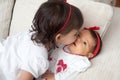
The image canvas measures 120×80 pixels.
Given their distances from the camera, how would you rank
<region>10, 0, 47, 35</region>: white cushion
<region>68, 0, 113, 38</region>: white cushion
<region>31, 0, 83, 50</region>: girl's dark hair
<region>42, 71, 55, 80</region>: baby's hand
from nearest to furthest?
<region>31, 0, 83, 50</region>: girl's dark hair → <region>42, 71, 55, 80</region>: baby's hand → <region>68, 0, 113, 38</region>: white cushion → <region>10, 0, 47, 35</region>: white cushion

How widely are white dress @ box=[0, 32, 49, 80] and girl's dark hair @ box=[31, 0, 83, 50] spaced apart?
5cm

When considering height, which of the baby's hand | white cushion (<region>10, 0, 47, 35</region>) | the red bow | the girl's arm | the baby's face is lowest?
the baby's hand

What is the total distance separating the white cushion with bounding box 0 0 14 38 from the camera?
1.64m

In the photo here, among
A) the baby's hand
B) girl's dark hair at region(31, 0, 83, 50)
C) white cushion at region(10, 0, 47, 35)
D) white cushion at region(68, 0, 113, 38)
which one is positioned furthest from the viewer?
white cushion at region(10, 0, 47, 35)

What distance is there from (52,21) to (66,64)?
27cm

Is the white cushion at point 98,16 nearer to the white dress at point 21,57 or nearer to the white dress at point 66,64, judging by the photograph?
the white dress at point 66,64

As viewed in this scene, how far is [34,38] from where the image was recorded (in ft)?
4.21

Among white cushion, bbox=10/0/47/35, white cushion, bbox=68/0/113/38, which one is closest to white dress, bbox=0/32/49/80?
white cushion, bbox=10/0/47/35

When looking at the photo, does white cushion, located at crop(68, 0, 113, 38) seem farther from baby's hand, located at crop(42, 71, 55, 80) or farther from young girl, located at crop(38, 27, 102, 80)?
baby's hand, located at crop(42, 71, 55, 80)

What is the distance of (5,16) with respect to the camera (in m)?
1.65

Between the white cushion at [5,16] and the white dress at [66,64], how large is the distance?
0.43 meters

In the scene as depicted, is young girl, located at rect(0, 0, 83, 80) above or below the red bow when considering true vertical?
above

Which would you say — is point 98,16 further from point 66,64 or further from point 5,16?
point 5,16

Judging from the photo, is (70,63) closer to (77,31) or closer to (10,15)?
(77,31)
